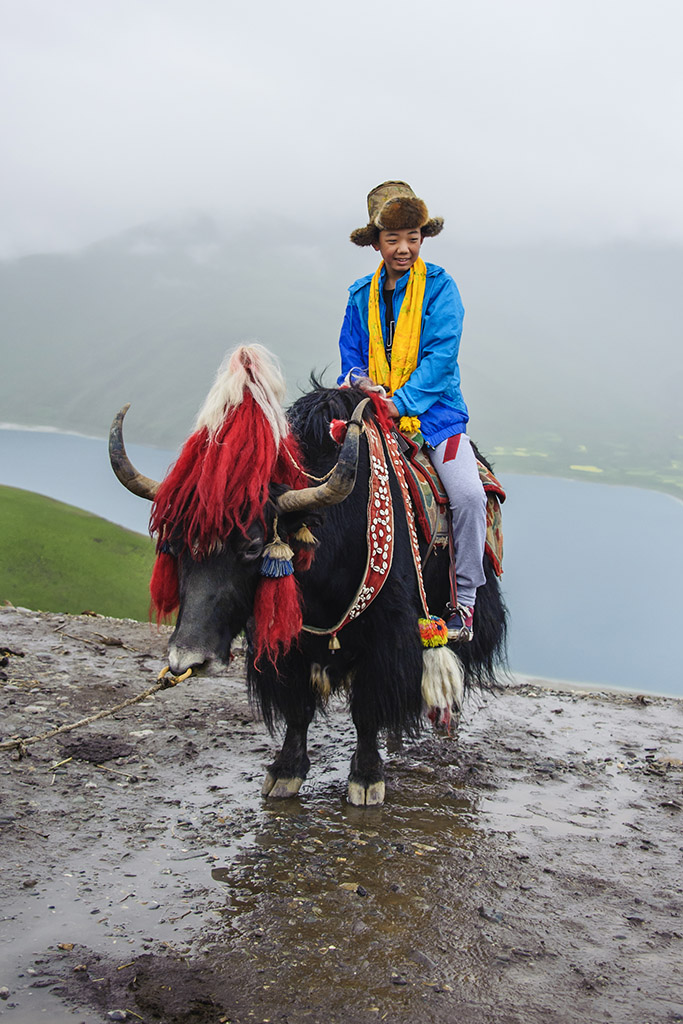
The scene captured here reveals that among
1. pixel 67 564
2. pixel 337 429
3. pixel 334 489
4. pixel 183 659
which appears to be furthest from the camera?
pixel 67 564

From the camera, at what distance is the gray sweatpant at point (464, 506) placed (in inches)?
125

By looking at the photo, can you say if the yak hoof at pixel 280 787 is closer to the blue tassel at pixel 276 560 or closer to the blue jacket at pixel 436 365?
the blue tassel at pixel 276 560

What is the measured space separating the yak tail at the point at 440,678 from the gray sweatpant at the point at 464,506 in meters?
0.32

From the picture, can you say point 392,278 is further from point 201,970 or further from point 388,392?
point 201,970

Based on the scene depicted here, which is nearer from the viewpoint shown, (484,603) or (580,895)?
(580,895)

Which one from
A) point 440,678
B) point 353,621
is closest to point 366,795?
point 440,678

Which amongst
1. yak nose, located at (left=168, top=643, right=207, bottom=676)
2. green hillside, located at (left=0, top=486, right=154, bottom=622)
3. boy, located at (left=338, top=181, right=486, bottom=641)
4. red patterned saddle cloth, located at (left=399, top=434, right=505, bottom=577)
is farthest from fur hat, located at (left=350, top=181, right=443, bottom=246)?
green hillside, located at (left=0, top=486, right=154, bottom=622)

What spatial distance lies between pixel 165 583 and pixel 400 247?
5.11 ft

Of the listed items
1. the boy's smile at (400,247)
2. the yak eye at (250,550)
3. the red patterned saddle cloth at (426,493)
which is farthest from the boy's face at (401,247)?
the yak eye at (250,550)

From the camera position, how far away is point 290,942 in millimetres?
2145

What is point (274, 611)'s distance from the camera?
2.39 meters

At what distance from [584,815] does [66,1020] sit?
6.50 ft

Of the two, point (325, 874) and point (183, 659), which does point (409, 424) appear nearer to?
point (183, 659)

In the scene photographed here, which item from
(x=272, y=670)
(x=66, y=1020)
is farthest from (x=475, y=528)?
(x=66, y=1020)
